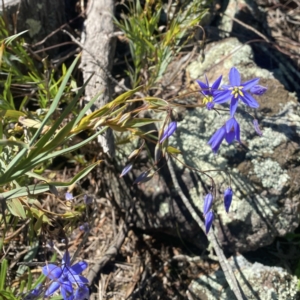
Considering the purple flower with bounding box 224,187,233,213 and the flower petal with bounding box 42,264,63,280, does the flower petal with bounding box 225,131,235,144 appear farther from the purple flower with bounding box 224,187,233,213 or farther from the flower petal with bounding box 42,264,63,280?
the flower petal with bounding box 42,264,63,280

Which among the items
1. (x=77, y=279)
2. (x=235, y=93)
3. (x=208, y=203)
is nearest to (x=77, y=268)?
(x=77, y=279)

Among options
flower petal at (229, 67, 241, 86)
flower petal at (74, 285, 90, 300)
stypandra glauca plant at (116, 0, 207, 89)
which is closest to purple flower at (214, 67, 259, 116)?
flower petal at (229, 67, 241, 86)

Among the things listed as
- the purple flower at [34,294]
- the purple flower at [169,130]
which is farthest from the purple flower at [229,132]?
the purple flower at [34,294]

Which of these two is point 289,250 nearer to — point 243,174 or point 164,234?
point 243,174

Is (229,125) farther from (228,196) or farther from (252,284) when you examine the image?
(252,284)

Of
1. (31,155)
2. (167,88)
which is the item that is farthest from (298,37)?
(31,155)

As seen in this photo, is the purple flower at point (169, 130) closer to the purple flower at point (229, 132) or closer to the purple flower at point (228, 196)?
the purple flower at point (229, 132)
